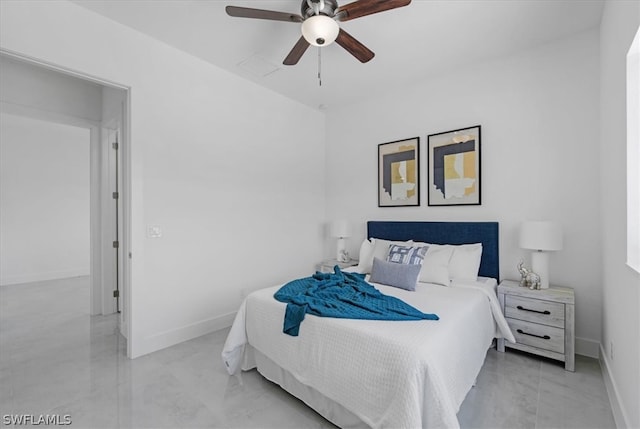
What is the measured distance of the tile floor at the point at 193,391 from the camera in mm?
1851

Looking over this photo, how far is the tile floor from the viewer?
1.85 meters

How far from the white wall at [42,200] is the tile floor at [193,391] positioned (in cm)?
346

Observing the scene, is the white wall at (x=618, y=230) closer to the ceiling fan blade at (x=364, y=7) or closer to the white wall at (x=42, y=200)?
the ceiling fan blade at (x=364, y=7)

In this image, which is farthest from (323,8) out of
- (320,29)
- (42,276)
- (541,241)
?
(42,276)

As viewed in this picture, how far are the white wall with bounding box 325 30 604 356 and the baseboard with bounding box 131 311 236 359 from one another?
2.57 metres

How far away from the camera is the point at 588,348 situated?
2.59 metres

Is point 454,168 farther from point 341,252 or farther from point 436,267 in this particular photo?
point 341,252

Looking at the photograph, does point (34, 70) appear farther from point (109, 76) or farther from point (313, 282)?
point (313, 282)

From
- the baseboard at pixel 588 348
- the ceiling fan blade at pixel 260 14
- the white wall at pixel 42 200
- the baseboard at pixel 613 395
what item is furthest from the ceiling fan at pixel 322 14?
the white wall at pixel 42 200

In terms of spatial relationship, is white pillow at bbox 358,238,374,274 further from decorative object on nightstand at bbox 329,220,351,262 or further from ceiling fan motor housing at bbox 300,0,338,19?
ceiling fan motor housing at bbox 300,0,338,19

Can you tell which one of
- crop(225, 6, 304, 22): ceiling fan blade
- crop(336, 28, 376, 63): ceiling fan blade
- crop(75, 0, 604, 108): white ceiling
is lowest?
crop(336, 28, 376, 63): ceiling fan blade

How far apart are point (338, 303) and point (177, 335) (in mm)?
1939

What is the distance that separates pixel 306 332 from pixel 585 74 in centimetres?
328

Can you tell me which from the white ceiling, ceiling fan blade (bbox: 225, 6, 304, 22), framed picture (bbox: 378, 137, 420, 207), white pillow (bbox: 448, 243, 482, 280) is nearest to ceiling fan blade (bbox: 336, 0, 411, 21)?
ceiling fan blade (bbox: 225, 6, 304, 22)
